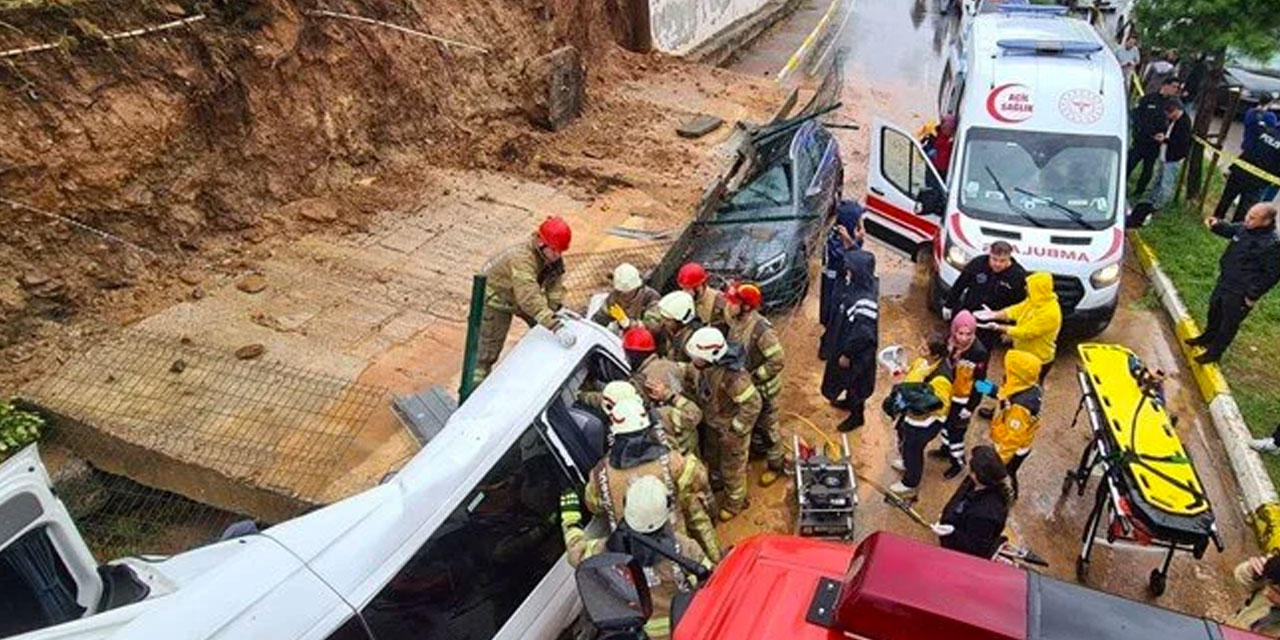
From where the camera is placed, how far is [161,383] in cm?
618

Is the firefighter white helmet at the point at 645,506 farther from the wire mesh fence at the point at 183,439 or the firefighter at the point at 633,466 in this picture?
the wire mesh fence at the point at 183,439

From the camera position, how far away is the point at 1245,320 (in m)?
9.32

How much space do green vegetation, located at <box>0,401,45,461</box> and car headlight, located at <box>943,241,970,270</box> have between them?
758 cm

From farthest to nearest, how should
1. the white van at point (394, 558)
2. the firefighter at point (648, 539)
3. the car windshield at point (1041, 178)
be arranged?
the car windshield at point (1041, 178), the firefighter at point (648, 539), the white van at point (394, 558)

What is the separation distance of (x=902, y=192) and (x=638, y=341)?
5256 mm

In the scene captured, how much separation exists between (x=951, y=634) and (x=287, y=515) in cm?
396

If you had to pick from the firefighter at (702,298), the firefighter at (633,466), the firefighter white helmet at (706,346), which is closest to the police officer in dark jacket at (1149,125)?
the firefighter at (702,298)

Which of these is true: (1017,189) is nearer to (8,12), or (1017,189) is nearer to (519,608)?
(519,608)

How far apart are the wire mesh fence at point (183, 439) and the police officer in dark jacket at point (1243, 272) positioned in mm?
7100

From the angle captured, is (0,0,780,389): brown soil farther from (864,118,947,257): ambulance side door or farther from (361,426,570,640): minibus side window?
(361,426,570,640): minibus side window

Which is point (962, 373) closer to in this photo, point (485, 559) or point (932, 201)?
point (932, 201)

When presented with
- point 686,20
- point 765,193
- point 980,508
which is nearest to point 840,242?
point 765,193

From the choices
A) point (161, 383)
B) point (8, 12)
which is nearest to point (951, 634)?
point (161, 383)

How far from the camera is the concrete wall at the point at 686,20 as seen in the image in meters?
16.1
